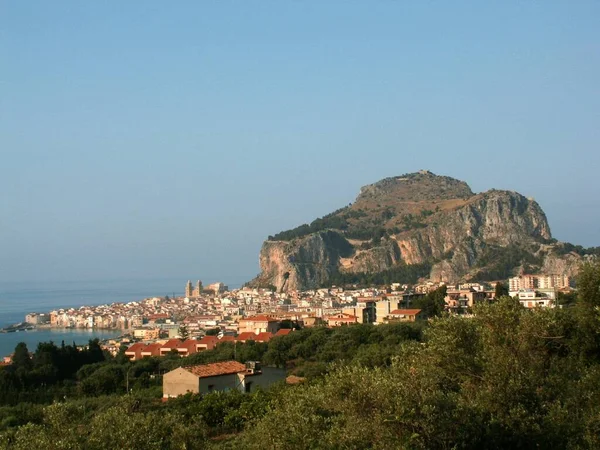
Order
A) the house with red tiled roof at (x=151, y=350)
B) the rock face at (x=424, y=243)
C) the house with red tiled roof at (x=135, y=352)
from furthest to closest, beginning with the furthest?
the rock face at (x=424, y=243)
the house with red tiled roof at (x=151, y=350)
the house with red tiled roof at (x=135, y=352)

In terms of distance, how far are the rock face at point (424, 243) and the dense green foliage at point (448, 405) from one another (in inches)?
3706

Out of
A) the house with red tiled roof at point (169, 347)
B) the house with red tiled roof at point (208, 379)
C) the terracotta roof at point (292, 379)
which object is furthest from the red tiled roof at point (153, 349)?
the house with red tiled roof at point (208, 379)

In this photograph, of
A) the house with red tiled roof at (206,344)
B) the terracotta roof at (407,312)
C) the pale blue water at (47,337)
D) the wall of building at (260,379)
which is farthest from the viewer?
the pale blue water at (47,337)

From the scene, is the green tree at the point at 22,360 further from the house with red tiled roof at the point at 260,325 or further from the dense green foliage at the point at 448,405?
the dense green foliage at the point at 448,405

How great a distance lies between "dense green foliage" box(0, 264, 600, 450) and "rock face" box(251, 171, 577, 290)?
94.1 m

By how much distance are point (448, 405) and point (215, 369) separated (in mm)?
16737

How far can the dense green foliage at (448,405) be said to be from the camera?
10.8 metres

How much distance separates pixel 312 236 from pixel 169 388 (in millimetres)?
109085

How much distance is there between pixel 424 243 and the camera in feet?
419

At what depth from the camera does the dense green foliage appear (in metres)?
10.8

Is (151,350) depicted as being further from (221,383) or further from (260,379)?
(221,383)

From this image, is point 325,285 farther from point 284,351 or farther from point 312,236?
point 284,351

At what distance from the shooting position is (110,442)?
1027 cm

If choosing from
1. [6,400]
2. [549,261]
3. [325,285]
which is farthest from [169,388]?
[325,285]
